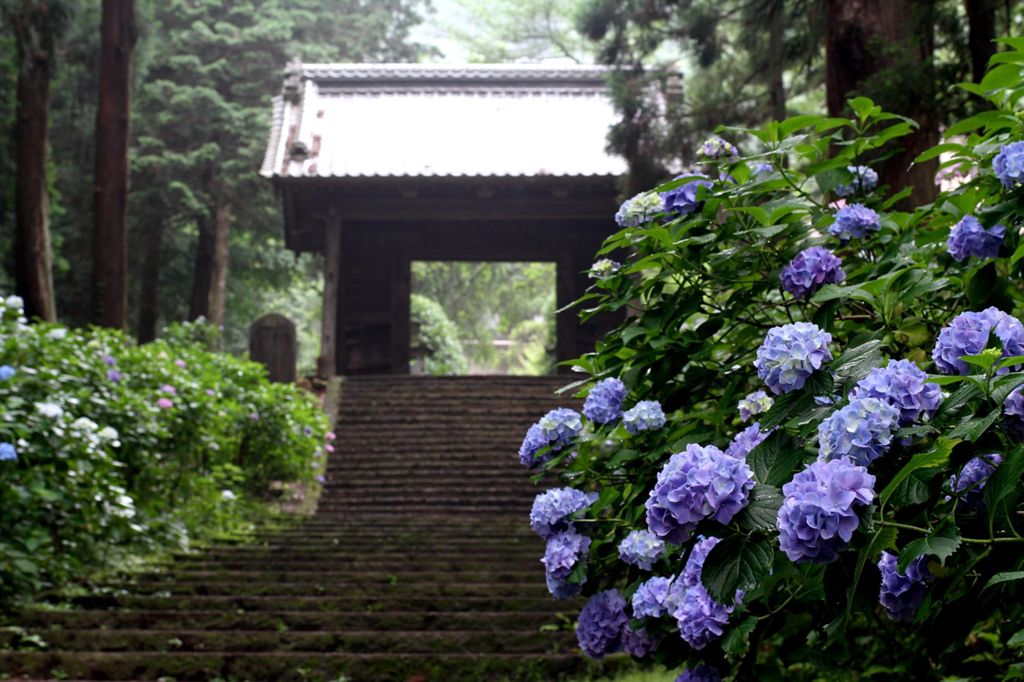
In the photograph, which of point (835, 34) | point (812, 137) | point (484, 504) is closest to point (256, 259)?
point (484, 504)

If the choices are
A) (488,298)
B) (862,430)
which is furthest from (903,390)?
(488,298)

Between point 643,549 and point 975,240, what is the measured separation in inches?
36.7

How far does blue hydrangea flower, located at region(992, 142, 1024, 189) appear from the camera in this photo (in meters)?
2.04

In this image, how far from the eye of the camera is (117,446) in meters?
6.13

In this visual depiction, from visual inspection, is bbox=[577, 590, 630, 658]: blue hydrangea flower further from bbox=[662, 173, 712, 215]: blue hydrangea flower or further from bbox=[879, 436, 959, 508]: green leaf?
bbox=[879, 436, 959, 508]: green leaf

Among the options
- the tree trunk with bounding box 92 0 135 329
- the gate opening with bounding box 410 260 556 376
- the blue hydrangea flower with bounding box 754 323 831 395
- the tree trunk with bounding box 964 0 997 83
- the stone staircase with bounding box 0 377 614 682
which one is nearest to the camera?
the blue hydrangea flower with bounding box 754 323 831 395

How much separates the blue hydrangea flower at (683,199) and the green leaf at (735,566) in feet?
3.83

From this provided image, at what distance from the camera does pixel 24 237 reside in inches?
447

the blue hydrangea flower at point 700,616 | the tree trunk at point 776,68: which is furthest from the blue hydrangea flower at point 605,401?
the tree trunk at point 776,68

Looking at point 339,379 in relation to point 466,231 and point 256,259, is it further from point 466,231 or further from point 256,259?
point 256,259

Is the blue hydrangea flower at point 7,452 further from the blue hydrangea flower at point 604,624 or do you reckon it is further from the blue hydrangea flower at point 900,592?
the blue hydrangea flower at point 900,592

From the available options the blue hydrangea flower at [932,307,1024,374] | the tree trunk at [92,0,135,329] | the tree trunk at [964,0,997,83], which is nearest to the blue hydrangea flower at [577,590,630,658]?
the blue hydrangea flower at [932,307,1024,374]

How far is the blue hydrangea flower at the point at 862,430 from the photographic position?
5.10ft

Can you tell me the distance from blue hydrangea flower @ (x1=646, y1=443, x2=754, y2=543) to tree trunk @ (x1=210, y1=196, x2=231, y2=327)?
18.1 metres
